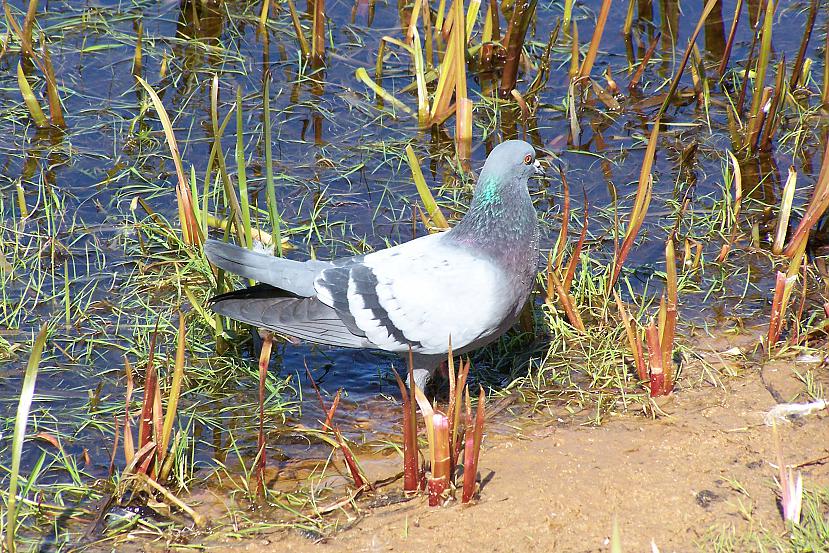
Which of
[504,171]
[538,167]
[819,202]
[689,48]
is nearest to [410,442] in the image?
[504,171]

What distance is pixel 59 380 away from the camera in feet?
13.2

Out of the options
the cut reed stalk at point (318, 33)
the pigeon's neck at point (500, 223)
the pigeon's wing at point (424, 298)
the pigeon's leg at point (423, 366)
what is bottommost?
the pigeon's leg at point (423, 366)

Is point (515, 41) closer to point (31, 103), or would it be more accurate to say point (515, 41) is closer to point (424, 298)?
point (424, 298)

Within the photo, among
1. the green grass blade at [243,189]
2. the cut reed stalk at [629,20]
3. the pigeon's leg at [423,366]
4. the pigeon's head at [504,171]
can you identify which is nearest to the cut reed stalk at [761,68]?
the cut reed stalk at [629,20]

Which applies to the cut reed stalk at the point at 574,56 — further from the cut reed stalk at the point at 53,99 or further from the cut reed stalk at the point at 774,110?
the cut reed stalk at the point at 53,99

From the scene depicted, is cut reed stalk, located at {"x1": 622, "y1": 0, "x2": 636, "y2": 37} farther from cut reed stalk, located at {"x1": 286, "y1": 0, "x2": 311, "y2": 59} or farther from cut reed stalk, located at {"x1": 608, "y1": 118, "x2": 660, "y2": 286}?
cut reed stalk, located at {"x1": 608, "y1": 118, "x2": 660, "y2": 286}

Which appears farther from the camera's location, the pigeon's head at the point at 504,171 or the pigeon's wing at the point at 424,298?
the pigeon's head at the point at 504,171

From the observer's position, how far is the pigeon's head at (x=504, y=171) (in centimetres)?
384

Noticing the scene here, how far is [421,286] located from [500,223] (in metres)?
0.40

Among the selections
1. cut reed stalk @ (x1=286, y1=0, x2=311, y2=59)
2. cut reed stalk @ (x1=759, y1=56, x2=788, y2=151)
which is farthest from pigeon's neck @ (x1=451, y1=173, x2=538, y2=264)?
cut reed stalk @ (x1=286, y1=0, x2=311, y2=59)

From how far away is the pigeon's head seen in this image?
3840 millimetres

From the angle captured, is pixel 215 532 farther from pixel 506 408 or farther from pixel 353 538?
pixel 506 408

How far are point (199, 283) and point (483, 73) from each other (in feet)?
8.16

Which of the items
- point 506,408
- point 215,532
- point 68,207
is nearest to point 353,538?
point 215,532
